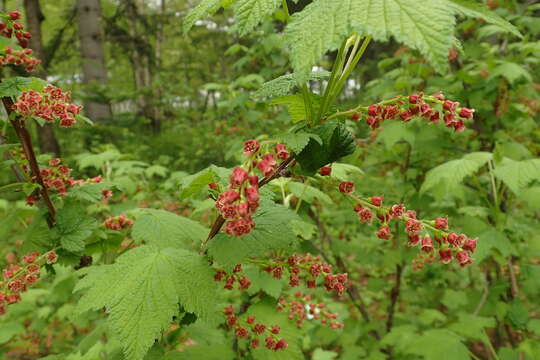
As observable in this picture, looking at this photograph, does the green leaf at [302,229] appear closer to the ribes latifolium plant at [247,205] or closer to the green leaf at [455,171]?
the ribes latifolium plant at [247,205]

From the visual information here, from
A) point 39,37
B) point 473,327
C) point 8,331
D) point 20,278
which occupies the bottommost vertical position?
point 8,331

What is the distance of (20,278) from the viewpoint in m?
1.30

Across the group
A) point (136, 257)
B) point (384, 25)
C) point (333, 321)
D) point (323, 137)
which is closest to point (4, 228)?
point (136, 257)

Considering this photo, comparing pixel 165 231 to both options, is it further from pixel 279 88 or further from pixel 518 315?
pixel 518 315

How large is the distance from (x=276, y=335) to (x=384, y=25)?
124 cm

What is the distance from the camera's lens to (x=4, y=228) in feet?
5.27

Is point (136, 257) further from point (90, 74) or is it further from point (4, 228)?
point (90, 74)

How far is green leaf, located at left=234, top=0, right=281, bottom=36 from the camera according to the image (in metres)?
0.83

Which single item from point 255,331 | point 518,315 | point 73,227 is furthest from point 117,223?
point 518,315

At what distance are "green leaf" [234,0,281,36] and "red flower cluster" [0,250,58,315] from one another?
3.84ft

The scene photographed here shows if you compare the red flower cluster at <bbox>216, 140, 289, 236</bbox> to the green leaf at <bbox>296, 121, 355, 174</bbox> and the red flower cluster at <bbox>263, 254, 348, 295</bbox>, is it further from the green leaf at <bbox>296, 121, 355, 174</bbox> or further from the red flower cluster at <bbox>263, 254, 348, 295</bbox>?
the red flower cluster at <bbox>263, 254, 348, 295</bbox>

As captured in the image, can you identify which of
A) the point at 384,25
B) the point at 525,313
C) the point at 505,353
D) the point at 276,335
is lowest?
the point at 505,353

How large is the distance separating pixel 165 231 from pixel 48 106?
637 millimetres

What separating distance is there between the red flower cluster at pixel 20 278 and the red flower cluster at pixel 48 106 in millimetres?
532
